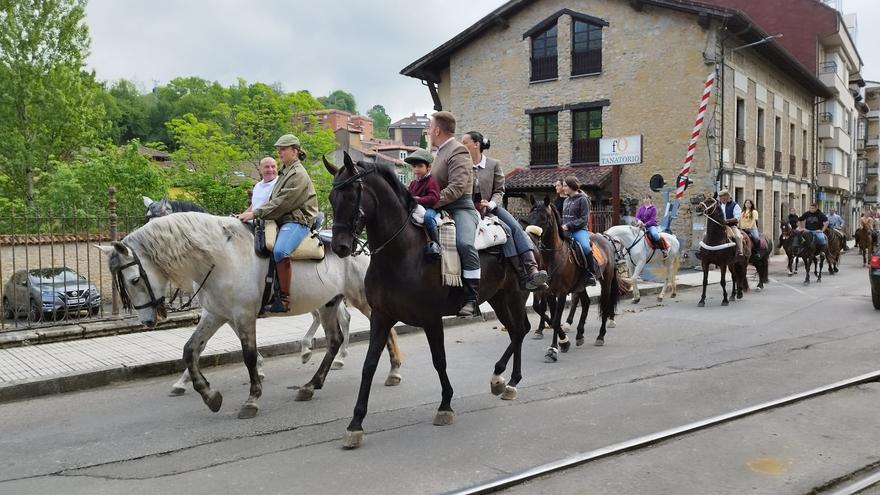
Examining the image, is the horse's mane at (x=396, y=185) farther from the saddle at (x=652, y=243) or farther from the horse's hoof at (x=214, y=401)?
the saddle at (x=652, y=243)

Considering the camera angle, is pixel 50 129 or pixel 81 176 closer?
pixel 81 176

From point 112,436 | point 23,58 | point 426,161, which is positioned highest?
point 23,58

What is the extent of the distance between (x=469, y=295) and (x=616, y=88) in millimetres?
22041

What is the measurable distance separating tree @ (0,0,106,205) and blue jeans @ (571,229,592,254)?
2690 cm

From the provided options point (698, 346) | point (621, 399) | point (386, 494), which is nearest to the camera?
point (386, 494)

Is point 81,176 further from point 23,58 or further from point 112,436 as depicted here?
point 112,436

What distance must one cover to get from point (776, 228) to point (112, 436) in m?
33.5

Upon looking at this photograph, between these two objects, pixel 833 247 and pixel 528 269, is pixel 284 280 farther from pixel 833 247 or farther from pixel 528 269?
pixel 833 247

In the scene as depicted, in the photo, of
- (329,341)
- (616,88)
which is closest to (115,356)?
(329,341)

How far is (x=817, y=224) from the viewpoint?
20219mm

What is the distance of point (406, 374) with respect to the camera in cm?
797

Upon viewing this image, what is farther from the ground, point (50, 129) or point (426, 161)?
point (50, 129)

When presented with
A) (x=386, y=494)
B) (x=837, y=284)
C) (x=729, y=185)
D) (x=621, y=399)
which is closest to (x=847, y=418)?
(x=621, y=399)

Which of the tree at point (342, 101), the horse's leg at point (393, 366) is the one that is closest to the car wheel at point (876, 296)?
the horse's leg at point (393, 366)
